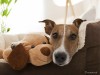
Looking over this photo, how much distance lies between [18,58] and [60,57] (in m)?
0.23

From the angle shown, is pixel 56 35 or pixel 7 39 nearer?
pixel 56 35

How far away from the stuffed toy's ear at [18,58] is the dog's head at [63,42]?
6.3 inches

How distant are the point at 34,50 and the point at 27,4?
1.50 meters

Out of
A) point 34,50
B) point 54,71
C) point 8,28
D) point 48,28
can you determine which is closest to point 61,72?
point 54,71

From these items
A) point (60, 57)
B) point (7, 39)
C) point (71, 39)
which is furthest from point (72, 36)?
point (7, 39)

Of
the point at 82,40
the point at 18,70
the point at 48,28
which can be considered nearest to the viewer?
the point at 18,70

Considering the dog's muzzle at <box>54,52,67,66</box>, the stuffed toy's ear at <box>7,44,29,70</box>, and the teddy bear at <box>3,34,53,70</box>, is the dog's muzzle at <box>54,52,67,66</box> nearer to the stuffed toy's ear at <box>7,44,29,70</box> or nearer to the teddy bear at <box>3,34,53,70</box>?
the teddy bear at <box>3,34,53,70</box>

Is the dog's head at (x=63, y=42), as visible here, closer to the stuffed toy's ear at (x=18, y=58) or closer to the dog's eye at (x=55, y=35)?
the dog's eye at (x=55, y=35)

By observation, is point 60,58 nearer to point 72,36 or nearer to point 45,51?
point 45,51

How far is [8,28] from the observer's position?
2.54 meters

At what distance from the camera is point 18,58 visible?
1.15 m

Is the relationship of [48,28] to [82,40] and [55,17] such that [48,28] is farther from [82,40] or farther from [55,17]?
[55,17]

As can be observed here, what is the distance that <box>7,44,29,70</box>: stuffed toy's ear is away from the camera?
1149 mm

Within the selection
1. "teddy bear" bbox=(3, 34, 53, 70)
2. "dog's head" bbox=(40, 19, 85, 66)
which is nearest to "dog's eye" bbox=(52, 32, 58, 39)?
"dog's head" bbox=(40, 19, 85, 66)
